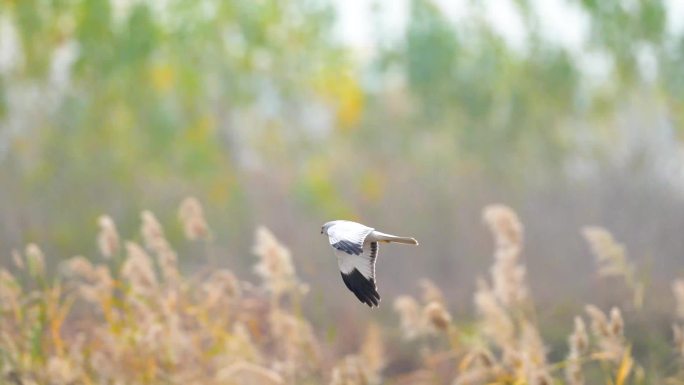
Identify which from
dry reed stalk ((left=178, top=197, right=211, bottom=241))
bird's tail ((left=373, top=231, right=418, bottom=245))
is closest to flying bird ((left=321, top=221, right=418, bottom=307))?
bird's tail ((left=373, top=231, right=418, bottom=245))

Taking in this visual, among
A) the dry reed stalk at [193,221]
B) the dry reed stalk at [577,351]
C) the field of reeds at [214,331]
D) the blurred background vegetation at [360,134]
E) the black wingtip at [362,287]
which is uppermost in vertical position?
the blurred background vegetation at [360,134]

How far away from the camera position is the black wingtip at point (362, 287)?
4.75 meters

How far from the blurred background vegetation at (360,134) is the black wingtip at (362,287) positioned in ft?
30.4

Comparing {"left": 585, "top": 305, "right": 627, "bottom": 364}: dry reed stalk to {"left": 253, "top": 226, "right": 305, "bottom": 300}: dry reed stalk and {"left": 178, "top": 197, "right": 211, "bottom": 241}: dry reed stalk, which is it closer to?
{"left": 253, "top": 226, "right": 305, "bottom": 300}: dry reed stalk

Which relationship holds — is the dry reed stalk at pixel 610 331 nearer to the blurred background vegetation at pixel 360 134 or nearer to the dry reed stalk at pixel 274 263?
the dry reed stalk at pixel 274 263

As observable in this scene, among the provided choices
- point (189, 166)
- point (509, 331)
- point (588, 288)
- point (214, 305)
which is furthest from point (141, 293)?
point (189, 166)

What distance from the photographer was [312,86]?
22.7 meters

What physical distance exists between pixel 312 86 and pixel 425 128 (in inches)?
117

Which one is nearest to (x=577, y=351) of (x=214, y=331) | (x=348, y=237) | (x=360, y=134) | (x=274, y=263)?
(x=348, y=237)

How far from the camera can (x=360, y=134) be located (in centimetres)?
2211

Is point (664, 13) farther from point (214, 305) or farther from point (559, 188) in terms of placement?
point (214, 305)

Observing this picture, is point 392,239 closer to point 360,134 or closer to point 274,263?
point 274,263

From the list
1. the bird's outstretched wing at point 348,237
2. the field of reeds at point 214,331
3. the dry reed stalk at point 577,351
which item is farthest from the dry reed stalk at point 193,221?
the dry reed stalk at point 577,351

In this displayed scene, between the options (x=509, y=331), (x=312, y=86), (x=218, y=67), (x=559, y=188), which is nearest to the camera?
(x=509, y=331)
